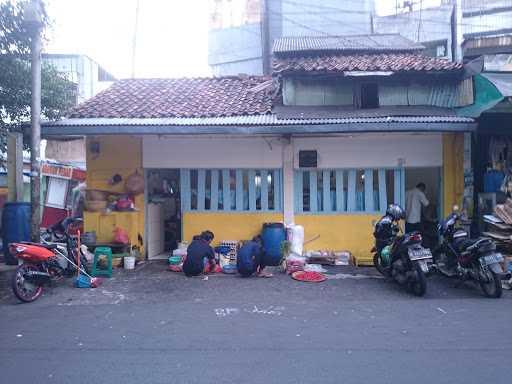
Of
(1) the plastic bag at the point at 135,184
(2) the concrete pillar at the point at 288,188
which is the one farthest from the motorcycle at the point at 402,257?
(1) the plastic bag at the point at 135,184

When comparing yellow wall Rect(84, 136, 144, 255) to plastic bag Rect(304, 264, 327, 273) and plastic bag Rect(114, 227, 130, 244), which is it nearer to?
plastic bag Rect(114, 227, 130, 244)

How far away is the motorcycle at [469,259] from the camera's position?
679cm

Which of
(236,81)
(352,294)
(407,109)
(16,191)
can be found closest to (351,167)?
(407,109)

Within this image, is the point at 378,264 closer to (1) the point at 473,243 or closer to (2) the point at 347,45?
(1) the point at 473,243

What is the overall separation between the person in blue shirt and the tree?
5689mm

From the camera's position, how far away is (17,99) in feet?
33.8

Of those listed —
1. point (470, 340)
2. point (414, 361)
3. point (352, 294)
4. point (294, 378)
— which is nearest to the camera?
point (294, 378)

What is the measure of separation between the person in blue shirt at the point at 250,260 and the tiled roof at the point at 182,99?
302cm

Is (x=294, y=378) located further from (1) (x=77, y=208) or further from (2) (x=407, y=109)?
(1) (x=77, y=208)

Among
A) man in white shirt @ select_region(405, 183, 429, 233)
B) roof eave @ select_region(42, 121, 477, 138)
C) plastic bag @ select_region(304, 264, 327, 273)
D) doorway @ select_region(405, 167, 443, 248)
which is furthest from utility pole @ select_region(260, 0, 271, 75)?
plastic bag @ select_region(304, 264, 327, 273)

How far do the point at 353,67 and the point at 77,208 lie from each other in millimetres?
8131

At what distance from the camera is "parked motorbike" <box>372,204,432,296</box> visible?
6973 millimetres

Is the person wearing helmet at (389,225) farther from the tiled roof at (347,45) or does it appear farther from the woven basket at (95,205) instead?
the woven basket at (95,205)

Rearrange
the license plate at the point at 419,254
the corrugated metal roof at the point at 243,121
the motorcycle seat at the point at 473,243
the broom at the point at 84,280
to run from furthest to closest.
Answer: the corrugated metal roof at the point at 243,121 < the broom at the point at 84,280 < the license plate at the point at 419,254 < the motorcycle seat at the point at 473,243
